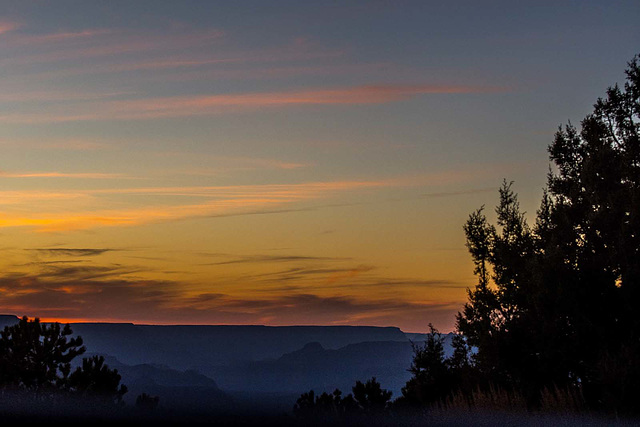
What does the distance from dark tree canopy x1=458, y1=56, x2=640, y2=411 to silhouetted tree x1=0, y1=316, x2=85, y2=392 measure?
25073mm

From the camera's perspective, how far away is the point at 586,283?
84.7 feet

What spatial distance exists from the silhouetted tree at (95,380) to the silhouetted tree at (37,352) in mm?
1327

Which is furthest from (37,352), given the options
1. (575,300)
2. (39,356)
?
(575,300)

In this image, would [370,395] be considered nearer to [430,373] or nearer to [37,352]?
[430,373]

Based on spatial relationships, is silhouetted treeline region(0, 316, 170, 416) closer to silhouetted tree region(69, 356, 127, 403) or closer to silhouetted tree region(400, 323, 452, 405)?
silhouetted tree region(69, 356, 127, 403)

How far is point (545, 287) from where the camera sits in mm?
26688

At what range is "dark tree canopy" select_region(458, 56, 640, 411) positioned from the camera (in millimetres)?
25297

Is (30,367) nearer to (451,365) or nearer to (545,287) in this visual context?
(451,365)

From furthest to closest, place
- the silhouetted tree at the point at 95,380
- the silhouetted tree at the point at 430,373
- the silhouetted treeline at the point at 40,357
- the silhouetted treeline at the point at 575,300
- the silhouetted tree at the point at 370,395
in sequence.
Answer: the silhouetted tree at the point at 370,395 < the silhouetted tree at the point at 95,380 < the silhouetted treeline at the point at 40,357 < the silhouetted tree at the point at 430,373 < the silhouetted treeline at the point at 575,300

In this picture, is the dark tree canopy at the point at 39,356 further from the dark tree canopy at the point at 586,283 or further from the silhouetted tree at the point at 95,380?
the dark tree canopy at the point at 586,283

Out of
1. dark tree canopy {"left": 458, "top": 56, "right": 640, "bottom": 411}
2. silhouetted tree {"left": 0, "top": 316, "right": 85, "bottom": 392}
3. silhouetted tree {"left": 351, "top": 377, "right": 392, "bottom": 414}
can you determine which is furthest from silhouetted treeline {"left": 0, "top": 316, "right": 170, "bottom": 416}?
dark tree canopy {"left": 458, "top": 56, "right": 640, "bottom": 411}

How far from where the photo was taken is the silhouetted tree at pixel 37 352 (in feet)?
152

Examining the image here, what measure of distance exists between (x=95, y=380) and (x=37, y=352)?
4.27 metres

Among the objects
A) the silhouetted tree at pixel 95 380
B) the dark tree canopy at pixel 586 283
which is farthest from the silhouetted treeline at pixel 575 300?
the silhouetted tree at pixel 95 380
